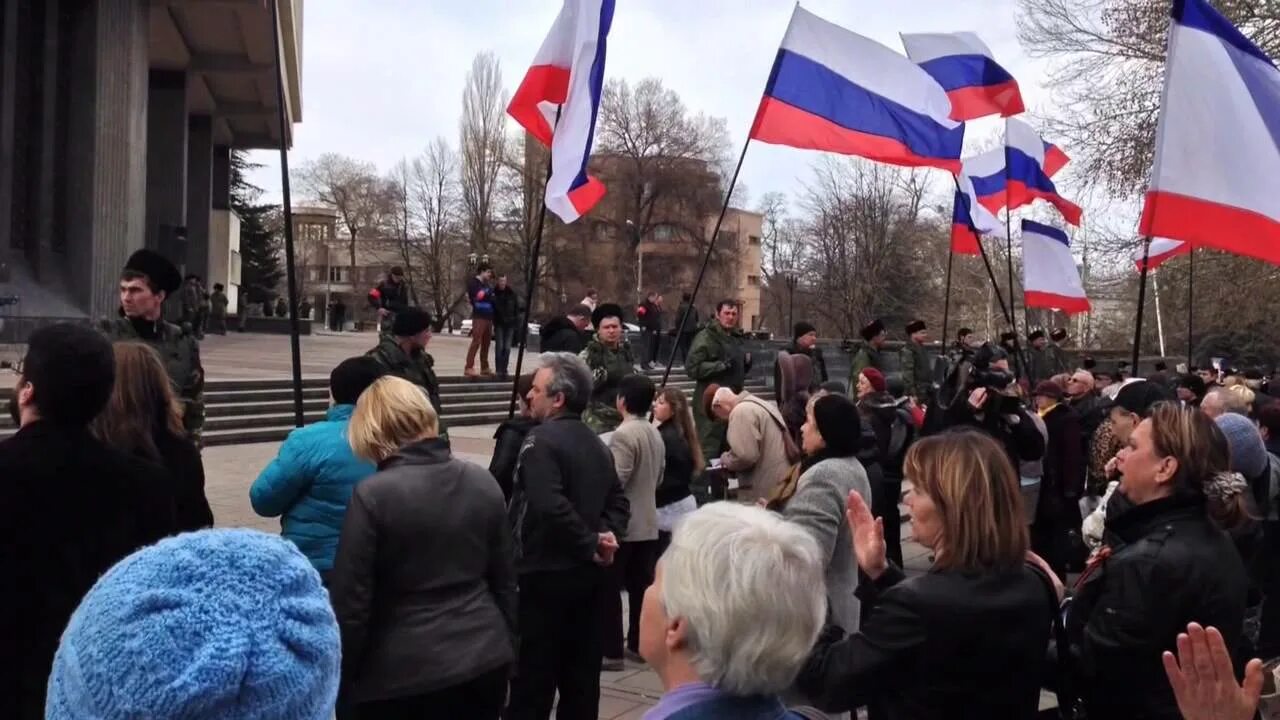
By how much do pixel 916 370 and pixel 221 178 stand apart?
119ft

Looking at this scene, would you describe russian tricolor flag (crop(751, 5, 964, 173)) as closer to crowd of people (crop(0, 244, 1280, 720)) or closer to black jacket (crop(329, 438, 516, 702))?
crowd of people (crop(0, 244, 1280, 720))

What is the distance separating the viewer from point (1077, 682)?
321 cm

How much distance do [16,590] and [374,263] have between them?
87.3 metres

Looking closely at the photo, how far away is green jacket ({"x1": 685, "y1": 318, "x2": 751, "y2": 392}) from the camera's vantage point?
31.3 ft

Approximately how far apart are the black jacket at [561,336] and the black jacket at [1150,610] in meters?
7.23

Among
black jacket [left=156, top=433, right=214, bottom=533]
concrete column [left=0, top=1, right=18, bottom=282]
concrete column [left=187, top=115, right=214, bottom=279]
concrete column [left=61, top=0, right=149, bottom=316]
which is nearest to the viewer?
black jacket [left=156, top=433, right=214, bottom=533]

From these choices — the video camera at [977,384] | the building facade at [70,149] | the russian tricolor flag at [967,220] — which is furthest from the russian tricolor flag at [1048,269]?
the building facade at [70,149]

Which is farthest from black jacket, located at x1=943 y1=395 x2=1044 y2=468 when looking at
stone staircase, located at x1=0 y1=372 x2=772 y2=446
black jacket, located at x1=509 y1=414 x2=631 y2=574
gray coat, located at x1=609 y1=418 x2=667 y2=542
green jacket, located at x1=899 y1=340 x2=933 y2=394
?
stone staircase, located at x1=0 y1=372 x2=772 y2=446

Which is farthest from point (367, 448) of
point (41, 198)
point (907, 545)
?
point (41, 198)

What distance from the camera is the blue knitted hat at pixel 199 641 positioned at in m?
1.15

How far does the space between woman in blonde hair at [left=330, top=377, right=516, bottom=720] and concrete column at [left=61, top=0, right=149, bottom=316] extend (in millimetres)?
19725

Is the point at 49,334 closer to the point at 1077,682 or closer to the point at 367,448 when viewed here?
the point at 367,448

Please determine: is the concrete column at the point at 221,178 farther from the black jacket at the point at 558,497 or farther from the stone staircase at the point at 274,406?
the black jacket at the point at 558,497

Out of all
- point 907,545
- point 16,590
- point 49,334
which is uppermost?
point 49,334
